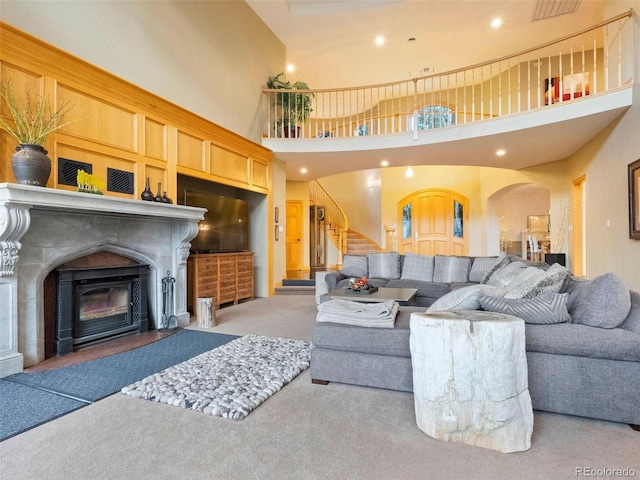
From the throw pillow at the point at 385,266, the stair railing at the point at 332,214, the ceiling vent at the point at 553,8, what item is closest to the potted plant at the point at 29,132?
the throw pillow at the point at 385,266

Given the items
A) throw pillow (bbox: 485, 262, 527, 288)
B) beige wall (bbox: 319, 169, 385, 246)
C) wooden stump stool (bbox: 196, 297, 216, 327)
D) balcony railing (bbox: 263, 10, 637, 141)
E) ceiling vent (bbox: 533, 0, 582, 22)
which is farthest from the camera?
beige wall (bbox: 319, 169, 385, 246)

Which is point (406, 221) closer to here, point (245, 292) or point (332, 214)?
point (332, 214)

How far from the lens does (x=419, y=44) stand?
728 centimetres

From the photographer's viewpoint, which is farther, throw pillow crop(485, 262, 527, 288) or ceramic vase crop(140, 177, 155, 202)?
ceramic vase crop(140, 177, 155, 202)

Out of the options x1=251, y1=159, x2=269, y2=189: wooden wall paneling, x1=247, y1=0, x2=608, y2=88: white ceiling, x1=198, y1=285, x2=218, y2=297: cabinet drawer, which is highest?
x1=247, y1=0, x2=608, y2=88: white ceiling

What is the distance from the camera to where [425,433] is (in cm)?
178

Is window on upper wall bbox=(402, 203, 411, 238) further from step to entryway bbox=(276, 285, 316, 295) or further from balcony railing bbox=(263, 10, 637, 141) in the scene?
step to entryway bbox=(276, 285, 316, 295)

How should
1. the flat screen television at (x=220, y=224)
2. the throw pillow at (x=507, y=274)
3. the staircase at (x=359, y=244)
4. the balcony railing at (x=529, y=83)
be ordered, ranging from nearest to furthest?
the throw pillow at (x=507, y=274)
the balcony railing at (x=529, y=83)
the flat screen television at (x=220, y=224)
the staircase at (x=359, y=244)

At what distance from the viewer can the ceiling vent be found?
18.5ft

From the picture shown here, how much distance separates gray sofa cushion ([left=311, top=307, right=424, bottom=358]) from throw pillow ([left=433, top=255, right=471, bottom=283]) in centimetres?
283

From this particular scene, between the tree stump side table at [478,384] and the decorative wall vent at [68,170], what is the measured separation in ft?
11.2

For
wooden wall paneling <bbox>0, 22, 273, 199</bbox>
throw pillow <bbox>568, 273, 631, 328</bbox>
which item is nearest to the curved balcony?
wooden wall paneling <bbox>0, 22, 273, 199</bbox>

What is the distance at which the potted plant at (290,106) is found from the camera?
6.54 meters

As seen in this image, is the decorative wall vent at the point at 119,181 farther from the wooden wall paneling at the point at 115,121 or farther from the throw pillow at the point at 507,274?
the throw pillow at the point at 507,274
